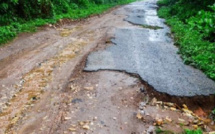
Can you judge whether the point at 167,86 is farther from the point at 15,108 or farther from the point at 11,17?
the point at 11,17

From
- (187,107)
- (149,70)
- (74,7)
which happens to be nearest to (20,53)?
(149,70)

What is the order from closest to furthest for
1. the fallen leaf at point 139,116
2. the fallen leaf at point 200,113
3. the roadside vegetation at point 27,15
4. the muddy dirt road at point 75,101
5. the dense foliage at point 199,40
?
the muddy dirt road at point 75,101, the fallen leaf at point 139,116, the fallen leaf at point 200,113, the dense foliage at point 199,40, the roadside vegetation at point 27,15

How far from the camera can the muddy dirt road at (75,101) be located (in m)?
3.72

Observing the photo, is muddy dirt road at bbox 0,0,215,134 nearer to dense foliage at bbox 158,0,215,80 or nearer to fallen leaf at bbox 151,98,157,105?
fallen leaf at bbox 151,98,157,105

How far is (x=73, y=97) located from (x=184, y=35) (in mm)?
6072

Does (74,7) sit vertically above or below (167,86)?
above

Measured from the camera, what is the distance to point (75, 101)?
438 cm

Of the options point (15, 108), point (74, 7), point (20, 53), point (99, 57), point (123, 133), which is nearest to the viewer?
point (123, 133)

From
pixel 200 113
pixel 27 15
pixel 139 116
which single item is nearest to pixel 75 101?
pixel 139 116

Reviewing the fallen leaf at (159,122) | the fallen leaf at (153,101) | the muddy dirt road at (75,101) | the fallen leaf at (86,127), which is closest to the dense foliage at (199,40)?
the muddy dirt road at (75,101)

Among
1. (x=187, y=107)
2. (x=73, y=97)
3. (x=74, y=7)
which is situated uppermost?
(x=74, y=7)

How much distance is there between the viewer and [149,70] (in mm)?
5699

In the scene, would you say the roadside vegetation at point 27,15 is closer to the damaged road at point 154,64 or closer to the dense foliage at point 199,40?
the damaged road at point 154,64

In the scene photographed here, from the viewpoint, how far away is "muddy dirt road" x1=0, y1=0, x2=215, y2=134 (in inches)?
146
